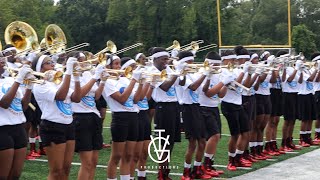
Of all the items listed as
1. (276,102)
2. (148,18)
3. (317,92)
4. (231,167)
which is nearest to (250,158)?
(231,167)

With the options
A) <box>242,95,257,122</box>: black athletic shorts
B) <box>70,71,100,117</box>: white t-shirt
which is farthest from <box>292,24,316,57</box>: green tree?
<box>70,71,100,117</box>: white t-shirt

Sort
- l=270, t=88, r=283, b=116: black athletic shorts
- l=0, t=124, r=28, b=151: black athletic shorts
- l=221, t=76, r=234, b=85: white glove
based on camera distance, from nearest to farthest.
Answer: l=0, t=124, r=28, b=151: black athletic shorts → l=221, t=76, r=234, b=85: white glove → l=270, t=88, r=283, b=116: black athletic shorts

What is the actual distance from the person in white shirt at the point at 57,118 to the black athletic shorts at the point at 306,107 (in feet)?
22.6

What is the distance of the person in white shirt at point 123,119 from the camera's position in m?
7.19

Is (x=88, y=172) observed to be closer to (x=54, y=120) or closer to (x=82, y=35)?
(x=54, y=120)

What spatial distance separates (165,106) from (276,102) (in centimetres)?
376

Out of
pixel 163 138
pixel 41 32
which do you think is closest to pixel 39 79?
pixel 163 138

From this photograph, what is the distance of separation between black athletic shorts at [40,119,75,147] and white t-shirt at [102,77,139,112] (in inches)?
38.8

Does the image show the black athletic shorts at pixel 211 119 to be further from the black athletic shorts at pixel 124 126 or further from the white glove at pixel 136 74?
the white glove at pixel 136 74

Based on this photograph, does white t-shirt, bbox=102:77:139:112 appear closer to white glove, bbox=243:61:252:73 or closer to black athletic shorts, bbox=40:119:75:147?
black athletic shorts, bbox=40:119:75:147

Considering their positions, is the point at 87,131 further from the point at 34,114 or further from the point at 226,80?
the point at 34,114

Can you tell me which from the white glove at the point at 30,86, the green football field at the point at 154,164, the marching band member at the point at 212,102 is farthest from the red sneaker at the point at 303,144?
the white glove at the point at 30,86

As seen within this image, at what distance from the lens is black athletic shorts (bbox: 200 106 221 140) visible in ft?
28.8

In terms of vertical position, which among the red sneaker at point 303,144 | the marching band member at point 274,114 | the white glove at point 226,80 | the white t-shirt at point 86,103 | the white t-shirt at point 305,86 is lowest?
the red sneaker at point 303,144
